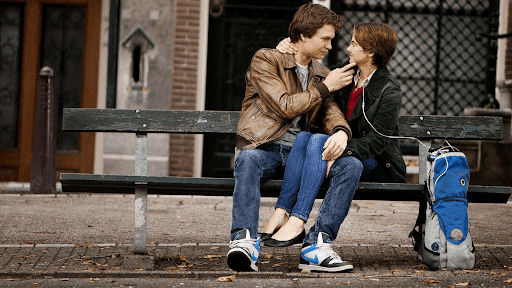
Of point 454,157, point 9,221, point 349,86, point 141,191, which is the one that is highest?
point 349,86

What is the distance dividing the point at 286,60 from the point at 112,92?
217 inches

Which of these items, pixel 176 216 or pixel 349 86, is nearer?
pixel 349 86

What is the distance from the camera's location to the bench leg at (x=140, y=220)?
4535 mm

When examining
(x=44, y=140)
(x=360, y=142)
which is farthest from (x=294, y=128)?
(x=44, y=140)

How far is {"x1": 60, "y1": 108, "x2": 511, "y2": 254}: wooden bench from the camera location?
442cm

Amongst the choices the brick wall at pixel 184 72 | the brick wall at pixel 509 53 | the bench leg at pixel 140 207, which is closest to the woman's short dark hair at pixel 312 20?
the bench leg at pixel 140 207

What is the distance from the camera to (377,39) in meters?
4.50

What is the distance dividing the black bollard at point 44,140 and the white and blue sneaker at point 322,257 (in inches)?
183

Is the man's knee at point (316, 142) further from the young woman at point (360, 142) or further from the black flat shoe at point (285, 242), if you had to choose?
the black flat shoe at point (285, 242)

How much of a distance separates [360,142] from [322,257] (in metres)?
0.70

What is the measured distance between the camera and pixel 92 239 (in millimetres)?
5203

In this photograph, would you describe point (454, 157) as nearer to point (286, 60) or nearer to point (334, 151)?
point (334, 151)

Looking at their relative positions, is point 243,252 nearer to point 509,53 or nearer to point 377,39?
point 377,39

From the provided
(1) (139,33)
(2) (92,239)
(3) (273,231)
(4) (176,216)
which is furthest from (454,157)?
(1) (139,33)
